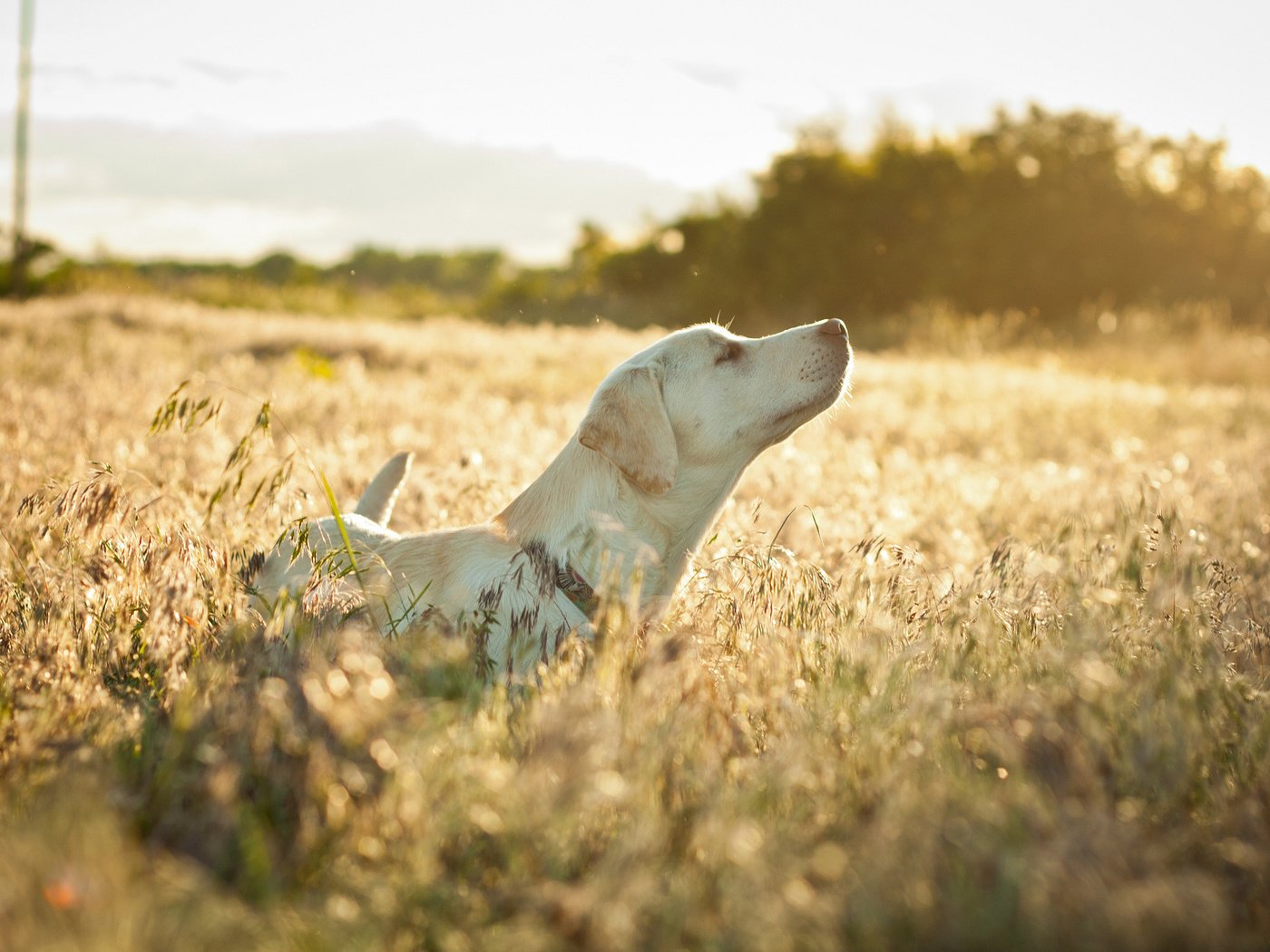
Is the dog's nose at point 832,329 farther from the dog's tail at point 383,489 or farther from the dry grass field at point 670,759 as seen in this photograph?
the dog's tail at point 383,489

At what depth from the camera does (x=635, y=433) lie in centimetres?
329

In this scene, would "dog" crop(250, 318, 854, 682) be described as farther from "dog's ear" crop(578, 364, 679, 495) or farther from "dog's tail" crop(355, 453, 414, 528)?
"dog's tail" crop(355, 453, 414, 528)

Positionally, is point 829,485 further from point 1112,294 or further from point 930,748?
point 1112,294

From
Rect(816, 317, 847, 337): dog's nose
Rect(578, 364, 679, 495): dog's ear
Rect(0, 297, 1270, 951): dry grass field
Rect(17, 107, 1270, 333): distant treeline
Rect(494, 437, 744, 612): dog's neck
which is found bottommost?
Rect(0, 297, 1270, 951): dry grass field

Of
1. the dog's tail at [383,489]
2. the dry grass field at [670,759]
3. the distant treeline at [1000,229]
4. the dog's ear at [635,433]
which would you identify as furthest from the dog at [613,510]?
the distant treeline at [1000,229]

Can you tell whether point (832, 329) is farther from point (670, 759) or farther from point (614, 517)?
point (670, 759)

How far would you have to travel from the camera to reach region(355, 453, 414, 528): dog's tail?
173 inches

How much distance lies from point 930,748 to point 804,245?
25.8m

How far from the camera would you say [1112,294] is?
26.2 metres

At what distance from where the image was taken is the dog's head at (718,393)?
11.0 ft

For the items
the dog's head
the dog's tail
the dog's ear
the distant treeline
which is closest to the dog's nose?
the dog's head

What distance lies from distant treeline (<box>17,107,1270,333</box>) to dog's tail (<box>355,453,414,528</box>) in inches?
840

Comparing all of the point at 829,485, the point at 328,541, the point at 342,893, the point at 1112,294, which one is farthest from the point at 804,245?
the point at 342,893

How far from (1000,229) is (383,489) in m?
25.0
